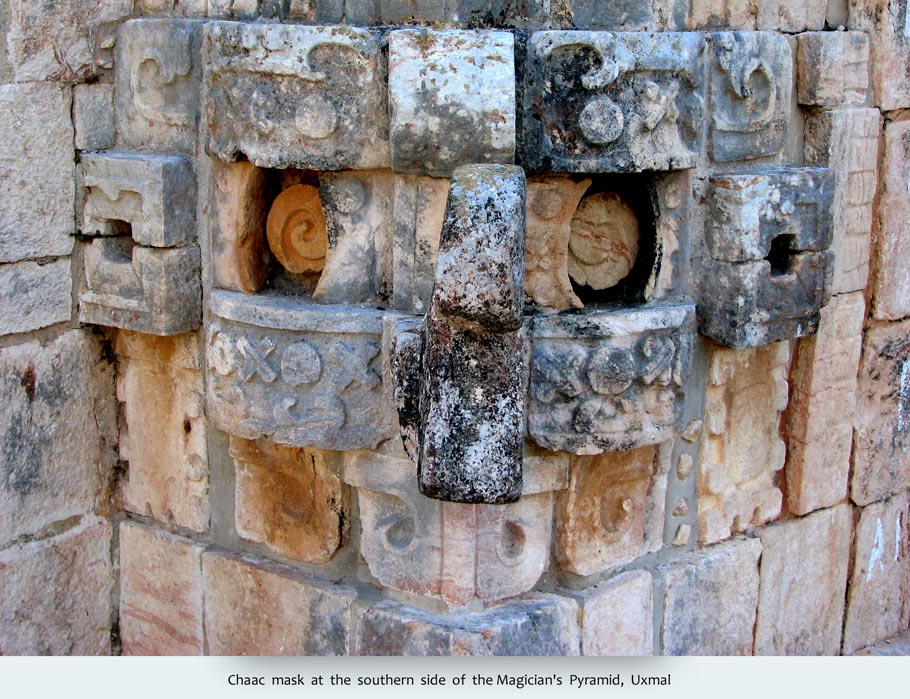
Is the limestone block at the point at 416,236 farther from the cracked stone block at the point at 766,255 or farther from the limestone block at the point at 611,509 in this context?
the cracked stone block at the point at 766,255

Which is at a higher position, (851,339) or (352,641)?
(851,339)

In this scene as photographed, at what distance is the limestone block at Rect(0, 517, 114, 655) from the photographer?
3.12 m

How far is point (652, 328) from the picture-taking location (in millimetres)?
2742

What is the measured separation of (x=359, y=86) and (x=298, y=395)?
706mm

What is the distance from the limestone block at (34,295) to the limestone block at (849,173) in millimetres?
1909

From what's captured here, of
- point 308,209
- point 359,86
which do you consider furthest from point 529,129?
point 308,209

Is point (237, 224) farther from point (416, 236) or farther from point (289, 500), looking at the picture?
point (289, 500)

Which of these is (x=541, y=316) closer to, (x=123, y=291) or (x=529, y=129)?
(x=529, y=129)

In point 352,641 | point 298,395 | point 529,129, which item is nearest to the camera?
point 529,129

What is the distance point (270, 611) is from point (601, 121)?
58.5 inches

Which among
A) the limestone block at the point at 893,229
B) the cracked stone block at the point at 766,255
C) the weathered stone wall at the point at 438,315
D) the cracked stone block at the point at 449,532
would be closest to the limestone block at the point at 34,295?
the weathered stone wall at the point at 438,315

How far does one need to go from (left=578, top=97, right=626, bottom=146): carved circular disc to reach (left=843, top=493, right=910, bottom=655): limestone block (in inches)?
63.9

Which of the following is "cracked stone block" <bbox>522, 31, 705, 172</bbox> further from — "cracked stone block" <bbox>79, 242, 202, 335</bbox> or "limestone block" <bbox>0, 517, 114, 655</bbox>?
"limestone block" <bbox>0, 517, 114, 655</bbox>

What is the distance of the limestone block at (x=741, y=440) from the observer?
10.2ft
